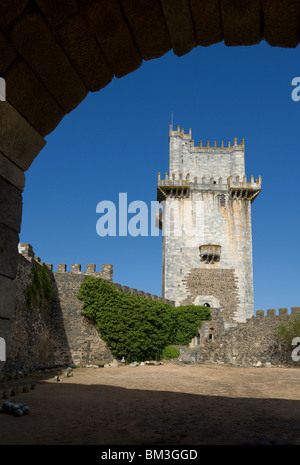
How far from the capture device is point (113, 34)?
133 inches

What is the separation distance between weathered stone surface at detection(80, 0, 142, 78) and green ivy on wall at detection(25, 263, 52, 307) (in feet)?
47.3

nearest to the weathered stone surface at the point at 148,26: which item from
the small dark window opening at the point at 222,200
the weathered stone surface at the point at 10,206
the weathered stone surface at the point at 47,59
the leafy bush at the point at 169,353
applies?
the weathered stone surface at the point at 47,59

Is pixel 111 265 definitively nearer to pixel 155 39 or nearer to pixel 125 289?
pixel 125 289

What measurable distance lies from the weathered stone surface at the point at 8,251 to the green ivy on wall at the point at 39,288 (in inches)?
545

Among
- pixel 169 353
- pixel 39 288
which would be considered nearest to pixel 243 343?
pixel 169 353

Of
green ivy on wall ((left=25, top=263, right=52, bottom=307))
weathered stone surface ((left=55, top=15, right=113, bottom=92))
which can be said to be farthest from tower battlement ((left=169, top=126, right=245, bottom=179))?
weathered stone surface ((left=55, top=15, right=113, bottom=92))

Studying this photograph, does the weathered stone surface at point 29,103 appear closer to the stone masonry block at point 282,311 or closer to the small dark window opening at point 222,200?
the stone masonry block at point 282,311

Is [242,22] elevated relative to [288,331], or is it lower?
elevated

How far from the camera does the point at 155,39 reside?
347cm

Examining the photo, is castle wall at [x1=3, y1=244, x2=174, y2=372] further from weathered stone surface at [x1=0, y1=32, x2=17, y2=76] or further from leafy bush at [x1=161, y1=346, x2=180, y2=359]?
weathered stone surface at [x1=0, y1=32, x2=17, y2=76]

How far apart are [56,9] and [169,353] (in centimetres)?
2224

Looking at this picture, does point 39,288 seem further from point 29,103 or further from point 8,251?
point 29,103
